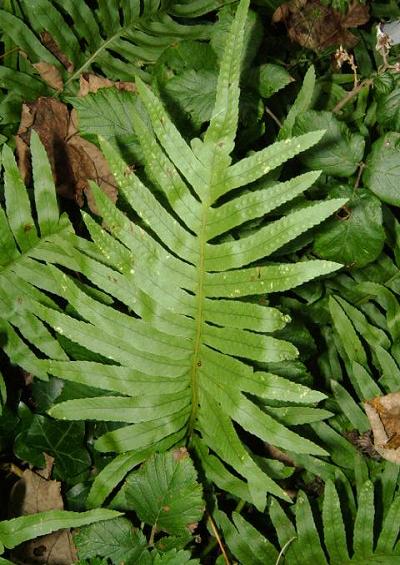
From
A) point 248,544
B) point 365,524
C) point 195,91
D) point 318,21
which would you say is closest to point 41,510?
point 248,544

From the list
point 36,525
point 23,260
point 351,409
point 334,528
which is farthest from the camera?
point 351,409

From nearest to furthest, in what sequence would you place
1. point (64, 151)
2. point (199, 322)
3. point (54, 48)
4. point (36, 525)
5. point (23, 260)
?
point (36, 525), point (199, 322), point (23, 260), point (64, 151), point (54, 48)

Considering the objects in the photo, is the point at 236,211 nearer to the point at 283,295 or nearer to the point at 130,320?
the point at 130,320

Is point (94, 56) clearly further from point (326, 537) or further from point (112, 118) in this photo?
point (326, 537)

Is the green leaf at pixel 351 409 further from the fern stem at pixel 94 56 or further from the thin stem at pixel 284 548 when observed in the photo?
the fern stem at pixel 94 56

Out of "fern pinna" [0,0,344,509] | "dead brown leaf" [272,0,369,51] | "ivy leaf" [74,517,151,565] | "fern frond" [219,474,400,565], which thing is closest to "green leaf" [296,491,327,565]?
"fern frond" [219,474,400,565]

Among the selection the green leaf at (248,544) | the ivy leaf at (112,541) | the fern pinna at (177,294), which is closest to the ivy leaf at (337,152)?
the fern pinna at (177,294)

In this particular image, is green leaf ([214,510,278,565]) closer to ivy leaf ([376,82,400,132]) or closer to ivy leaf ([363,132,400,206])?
ivy leaf ([363,132,400,206])

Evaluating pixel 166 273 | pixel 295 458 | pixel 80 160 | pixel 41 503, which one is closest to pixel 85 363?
pixel 166 273
